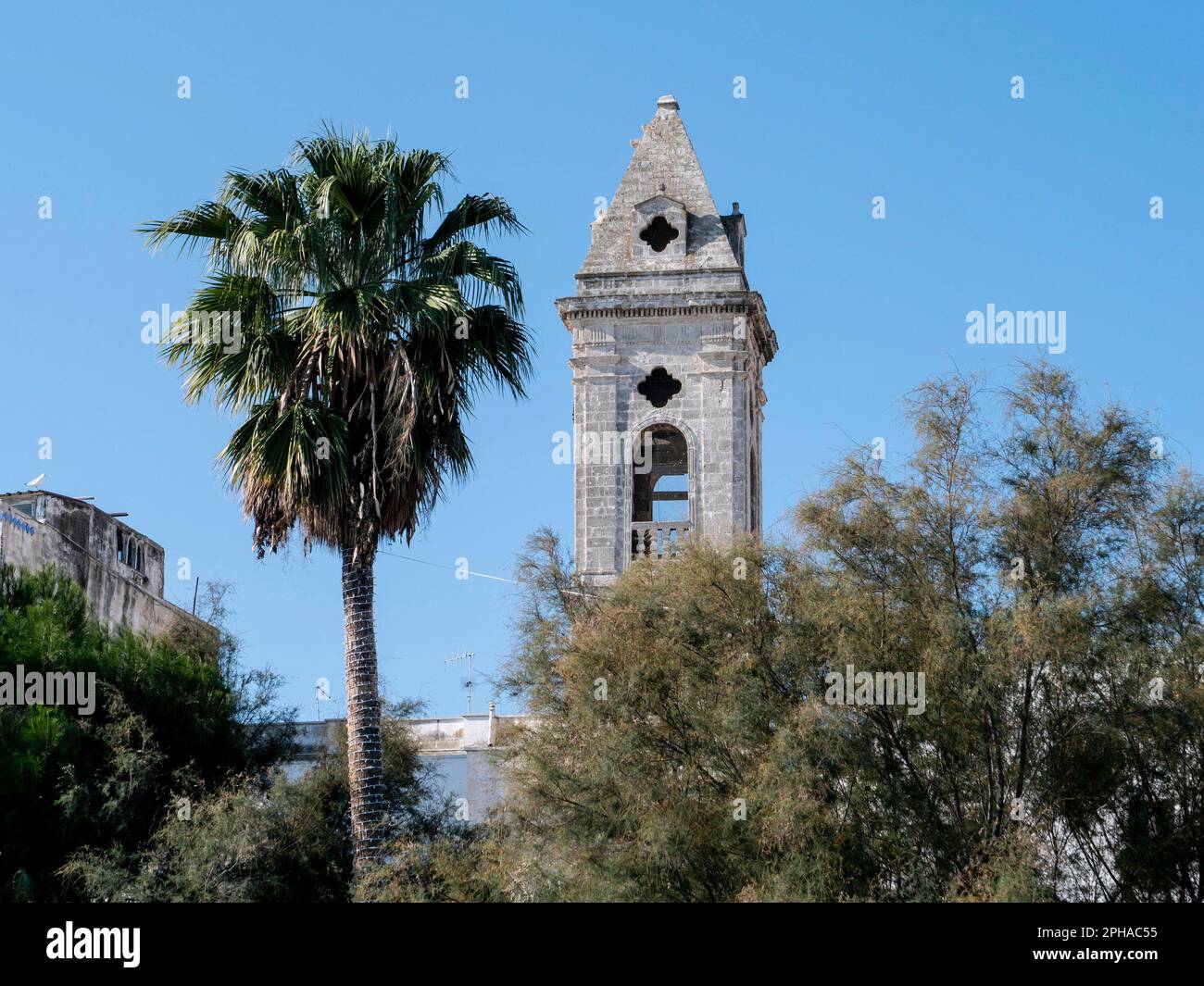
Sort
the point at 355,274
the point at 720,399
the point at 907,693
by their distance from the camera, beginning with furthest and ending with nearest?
the point at 720,399
the point at 355,274
the point at 907,693

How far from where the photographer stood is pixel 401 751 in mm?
36281

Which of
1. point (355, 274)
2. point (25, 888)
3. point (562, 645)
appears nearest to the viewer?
point (25, 888)

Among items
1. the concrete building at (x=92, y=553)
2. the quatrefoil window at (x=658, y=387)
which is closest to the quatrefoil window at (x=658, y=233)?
the quatrefoil window at (x=658, y=387)

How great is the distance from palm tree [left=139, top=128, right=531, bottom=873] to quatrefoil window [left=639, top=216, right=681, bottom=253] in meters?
11.3

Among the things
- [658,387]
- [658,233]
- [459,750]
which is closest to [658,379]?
[658,387]

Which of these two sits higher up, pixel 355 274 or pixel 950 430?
pixel 355 274

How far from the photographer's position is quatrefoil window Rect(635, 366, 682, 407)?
43.4 metres

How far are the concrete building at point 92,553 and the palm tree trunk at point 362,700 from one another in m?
7.35

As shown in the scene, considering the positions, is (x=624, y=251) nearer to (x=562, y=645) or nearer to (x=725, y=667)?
(x=562, y=645)

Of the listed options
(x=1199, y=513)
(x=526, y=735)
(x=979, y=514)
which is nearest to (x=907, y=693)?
(x=979, y=514)

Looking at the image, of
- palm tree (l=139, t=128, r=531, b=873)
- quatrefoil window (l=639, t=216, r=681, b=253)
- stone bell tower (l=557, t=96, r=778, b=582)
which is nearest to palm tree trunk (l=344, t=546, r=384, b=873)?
palm tree (l=139, t=128, r=531, b=873)

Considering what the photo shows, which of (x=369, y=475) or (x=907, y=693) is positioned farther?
(x=369, y=475)

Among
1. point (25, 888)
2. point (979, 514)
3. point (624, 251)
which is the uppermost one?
point (624, 251)

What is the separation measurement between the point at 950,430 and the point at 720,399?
46.8ft
